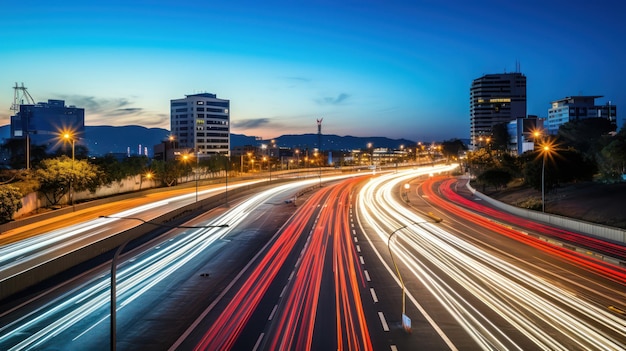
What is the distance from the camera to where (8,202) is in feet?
148

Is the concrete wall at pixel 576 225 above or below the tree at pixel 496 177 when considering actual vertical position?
below

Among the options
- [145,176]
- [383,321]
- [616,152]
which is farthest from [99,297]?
[145,176]

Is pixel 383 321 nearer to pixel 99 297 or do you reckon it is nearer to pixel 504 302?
pixel 504 302

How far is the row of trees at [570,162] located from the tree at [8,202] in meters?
60.9

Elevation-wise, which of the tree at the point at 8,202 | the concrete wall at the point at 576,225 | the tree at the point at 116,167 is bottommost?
the concrete wall at the point at 576,225

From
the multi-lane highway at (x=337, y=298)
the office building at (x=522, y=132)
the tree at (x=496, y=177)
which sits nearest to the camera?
the multi-lane highway at (x=337, y=298)

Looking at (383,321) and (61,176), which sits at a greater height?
(61,176)

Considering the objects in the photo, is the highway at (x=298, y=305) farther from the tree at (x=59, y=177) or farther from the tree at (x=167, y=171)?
the tree at (x=167, y=171)

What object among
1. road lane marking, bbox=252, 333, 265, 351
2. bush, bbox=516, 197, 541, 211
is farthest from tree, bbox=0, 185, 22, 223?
bush, bbox=516, 197, 541, 211

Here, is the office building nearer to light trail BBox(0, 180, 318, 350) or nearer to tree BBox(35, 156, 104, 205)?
tree BBox(35, 156, 104, 205)

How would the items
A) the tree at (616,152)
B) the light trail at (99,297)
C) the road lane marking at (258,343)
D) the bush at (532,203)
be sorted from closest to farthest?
the road lane marking at (258,343) < the light trail at (99,297) < the tree at (616,152) < the bush at (532,203)

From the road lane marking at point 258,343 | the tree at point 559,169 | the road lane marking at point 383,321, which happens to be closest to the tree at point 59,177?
the road lane marking at point 258,343

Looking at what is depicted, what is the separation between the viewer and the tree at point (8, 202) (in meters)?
44.6

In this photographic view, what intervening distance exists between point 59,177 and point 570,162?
68.0 meters
